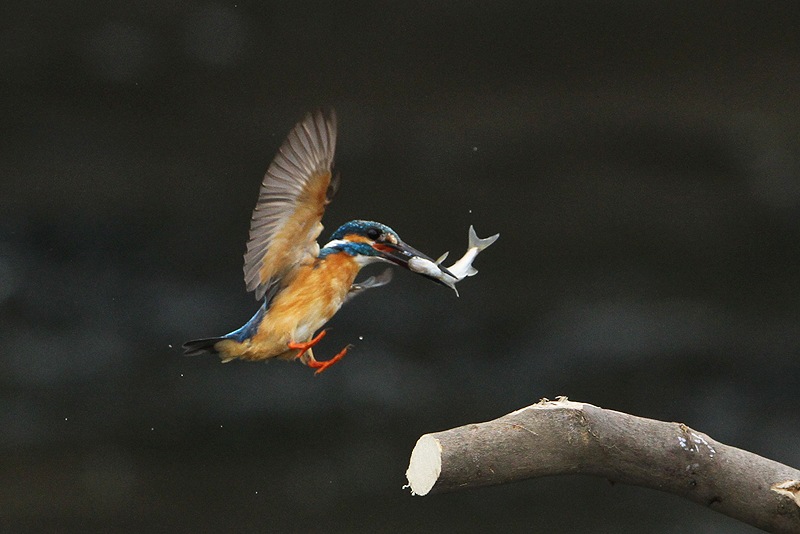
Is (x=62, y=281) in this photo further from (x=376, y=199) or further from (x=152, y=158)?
(x=376, y=199)

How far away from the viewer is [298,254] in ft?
4.34

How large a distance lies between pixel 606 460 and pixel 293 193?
45 cm

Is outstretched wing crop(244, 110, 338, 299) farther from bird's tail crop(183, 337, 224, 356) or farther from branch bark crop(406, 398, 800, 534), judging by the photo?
branch bark crop(406, 398, 800, 534)

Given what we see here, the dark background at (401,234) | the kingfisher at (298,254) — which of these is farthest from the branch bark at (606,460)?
the dark background at (401,234)

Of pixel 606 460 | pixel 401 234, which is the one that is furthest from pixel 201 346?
pixel 401 234

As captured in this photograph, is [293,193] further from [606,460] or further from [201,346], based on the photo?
[606,460]

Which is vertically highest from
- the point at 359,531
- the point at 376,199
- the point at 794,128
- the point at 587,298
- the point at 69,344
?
the point at 794,128

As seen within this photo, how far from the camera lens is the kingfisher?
4.15ft

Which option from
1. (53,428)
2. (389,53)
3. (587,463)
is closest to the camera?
(587,463)

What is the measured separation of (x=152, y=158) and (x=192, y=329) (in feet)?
1.30

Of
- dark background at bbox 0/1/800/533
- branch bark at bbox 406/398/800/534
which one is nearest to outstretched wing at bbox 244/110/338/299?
branch bark at bbox 406/398/800/534

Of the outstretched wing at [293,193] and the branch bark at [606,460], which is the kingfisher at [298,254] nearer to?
the outstretched wing at [293,193]

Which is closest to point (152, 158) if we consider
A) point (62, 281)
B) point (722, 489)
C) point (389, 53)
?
point (62, 281)

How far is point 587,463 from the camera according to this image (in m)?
1.22
